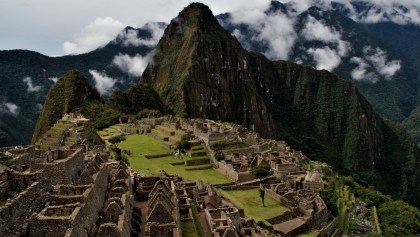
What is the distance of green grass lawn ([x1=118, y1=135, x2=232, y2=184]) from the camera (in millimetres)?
50938

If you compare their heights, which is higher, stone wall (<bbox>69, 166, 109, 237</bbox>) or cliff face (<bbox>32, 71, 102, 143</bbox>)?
cliff face (<bbox>32, 71, 102, 143</bbox>)

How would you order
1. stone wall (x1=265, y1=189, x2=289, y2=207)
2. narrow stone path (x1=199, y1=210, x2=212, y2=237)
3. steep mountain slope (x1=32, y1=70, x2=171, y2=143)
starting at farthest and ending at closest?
steep mountain slope (x1=32, y1=70, x2=171, y2=143) → stone wall (x1=265, y1=189, x2=289, y2=207) → narrow stone path (x1=199, y1=210, x2=212, y2=237)

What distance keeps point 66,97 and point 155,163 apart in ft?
237

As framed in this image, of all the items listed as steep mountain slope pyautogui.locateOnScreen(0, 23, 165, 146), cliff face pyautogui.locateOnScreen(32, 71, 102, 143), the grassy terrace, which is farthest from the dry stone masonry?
cliff face pyautogui.locateOnScreen(32, 71, 102, 143)

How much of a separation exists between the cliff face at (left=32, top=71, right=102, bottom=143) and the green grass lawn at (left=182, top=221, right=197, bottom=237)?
93.1m

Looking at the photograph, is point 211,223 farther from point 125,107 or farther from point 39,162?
point 125,107

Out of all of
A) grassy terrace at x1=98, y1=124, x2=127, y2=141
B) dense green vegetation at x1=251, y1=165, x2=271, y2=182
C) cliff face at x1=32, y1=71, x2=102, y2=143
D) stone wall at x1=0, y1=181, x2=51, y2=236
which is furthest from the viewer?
cliff face at x1=32, y1=71, x2=102, y2=143

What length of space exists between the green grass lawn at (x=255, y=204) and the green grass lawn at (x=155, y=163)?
196 inches

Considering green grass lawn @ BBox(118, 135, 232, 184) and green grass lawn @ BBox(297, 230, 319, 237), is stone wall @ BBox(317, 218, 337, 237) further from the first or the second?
green grass lawn @ BBox(118, 135, 232, 184)

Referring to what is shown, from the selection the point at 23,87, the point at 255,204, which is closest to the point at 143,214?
the point at 255,204

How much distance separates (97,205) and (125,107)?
11265 centimetres

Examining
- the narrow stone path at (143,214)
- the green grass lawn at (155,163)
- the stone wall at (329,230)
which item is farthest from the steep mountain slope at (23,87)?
the narrow stone path at (143,214)

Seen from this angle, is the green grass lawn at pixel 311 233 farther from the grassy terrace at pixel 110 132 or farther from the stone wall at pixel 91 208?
the grassy terrace at pixel 110 132

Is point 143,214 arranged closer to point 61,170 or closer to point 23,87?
point 61,170
